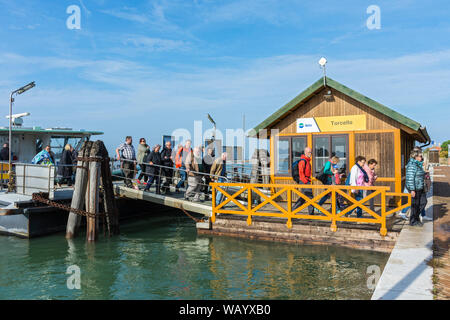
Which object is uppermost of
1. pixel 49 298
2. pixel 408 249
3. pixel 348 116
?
pixel 348 116

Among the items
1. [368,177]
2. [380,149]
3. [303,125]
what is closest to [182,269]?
[368,177]

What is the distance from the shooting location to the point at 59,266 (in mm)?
8086

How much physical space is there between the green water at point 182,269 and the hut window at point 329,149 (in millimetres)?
3770

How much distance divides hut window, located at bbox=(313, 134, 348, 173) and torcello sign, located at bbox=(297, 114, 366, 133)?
0.27 m

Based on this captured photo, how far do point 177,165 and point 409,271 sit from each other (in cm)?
873

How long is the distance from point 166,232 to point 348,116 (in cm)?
689

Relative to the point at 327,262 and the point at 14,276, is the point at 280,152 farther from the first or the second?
the point at 14,276

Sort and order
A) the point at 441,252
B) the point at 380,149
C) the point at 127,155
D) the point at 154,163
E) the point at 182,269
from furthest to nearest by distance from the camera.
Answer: the point at 127,155, the point at 154,163, the point at 380,149, the point at 182,269, the point at 441,252

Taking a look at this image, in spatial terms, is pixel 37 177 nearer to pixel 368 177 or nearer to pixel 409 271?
pixel 368 177

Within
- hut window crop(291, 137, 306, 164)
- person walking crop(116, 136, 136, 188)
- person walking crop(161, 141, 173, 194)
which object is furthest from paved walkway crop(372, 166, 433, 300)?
person walking crop(116, 136, 136, 188)

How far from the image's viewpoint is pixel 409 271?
19.3ft

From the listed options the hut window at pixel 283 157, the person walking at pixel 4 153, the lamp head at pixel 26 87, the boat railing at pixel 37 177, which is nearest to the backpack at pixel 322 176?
the hut window at pixel 283 157

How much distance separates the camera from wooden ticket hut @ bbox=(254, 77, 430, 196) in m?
11.4
